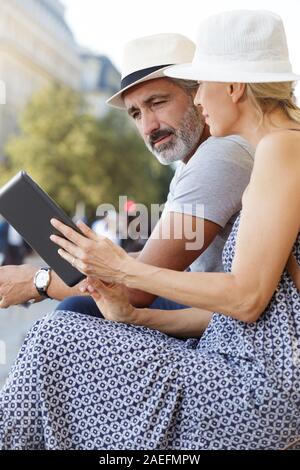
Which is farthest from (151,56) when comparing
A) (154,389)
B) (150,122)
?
(154,389)

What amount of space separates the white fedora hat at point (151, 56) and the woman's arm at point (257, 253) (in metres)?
1.37

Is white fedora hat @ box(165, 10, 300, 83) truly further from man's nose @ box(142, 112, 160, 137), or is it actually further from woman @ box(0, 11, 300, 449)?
man's nose @ box(142, 112, 160, 137)

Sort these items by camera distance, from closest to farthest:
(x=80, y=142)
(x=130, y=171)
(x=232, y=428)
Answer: (x=232, y=428), (x=80, y=142), (x=130, y=171)

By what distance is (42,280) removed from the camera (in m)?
3.07

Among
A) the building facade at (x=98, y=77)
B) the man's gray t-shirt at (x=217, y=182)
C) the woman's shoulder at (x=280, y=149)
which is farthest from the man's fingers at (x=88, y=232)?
the building facade at (x=98, y=77)

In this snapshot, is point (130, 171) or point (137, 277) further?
point (130, 171)

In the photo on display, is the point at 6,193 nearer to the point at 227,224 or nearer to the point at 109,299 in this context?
the point at 109,299

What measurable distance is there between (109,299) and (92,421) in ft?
1.50

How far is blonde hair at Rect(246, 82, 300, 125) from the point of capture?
2434mm

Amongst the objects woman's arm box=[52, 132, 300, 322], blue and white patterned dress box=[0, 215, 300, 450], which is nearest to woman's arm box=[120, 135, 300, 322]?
woman's arm box=[52, 132, 300, 322]

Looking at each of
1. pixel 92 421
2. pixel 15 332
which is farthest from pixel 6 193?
pixel 15 332

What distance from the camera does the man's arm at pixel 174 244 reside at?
2941 millimetres

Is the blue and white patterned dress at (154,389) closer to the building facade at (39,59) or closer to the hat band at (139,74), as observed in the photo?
the hat band at (139,74)
